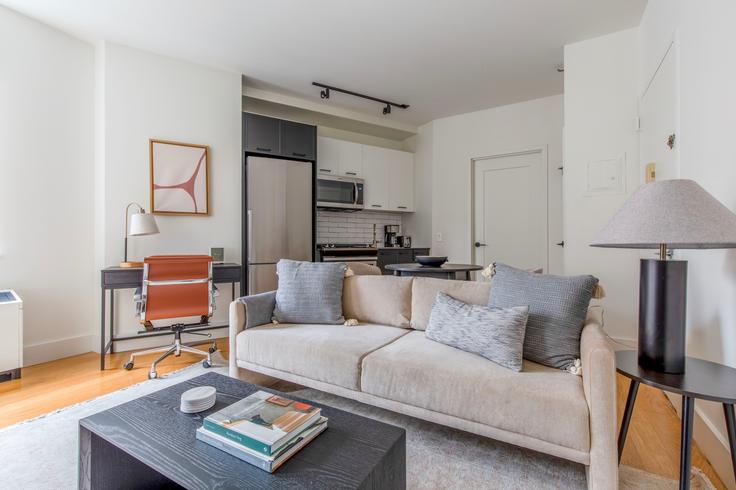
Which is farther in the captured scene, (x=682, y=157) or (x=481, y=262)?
(x=481, y=262)

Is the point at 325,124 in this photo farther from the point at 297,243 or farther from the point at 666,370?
the point at 666,370

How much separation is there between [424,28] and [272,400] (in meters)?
3.13

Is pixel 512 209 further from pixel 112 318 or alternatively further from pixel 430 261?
pixel 112 318

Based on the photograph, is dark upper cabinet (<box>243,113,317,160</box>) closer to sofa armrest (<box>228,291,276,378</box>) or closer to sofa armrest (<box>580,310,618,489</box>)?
sofa armrest (<box>228,291,276,378</box>)

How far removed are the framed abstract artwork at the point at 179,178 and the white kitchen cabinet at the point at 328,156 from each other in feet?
4.86

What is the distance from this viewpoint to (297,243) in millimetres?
4195

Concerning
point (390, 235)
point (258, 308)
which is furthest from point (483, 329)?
point (390, 235)

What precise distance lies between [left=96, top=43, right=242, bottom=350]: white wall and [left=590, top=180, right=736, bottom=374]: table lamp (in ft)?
11.5

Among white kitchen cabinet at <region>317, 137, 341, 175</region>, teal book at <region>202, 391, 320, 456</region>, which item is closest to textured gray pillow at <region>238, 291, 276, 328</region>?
teal book at <region>202, 391, 320, 456</region>

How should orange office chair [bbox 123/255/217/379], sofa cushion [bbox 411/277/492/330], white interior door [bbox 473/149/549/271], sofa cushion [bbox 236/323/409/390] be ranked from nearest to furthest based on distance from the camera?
sofa cushion [bbox 236/323/409/390] → sofa cushion [bbox 411/277/492/330] → orange office chair [bbox 123/255/217/379] → white interior door [bbox 473/149/549/271]

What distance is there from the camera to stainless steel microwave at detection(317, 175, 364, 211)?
477cm

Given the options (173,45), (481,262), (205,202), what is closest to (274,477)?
(205,202)

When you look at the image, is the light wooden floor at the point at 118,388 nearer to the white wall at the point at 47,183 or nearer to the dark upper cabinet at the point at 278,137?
the white wall at the point at 47,183

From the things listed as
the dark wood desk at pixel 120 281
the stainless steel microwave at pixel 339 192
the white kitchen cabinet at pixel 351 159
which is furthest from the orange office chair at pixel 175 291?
the white kitchen cabinet at pixel 351 159
